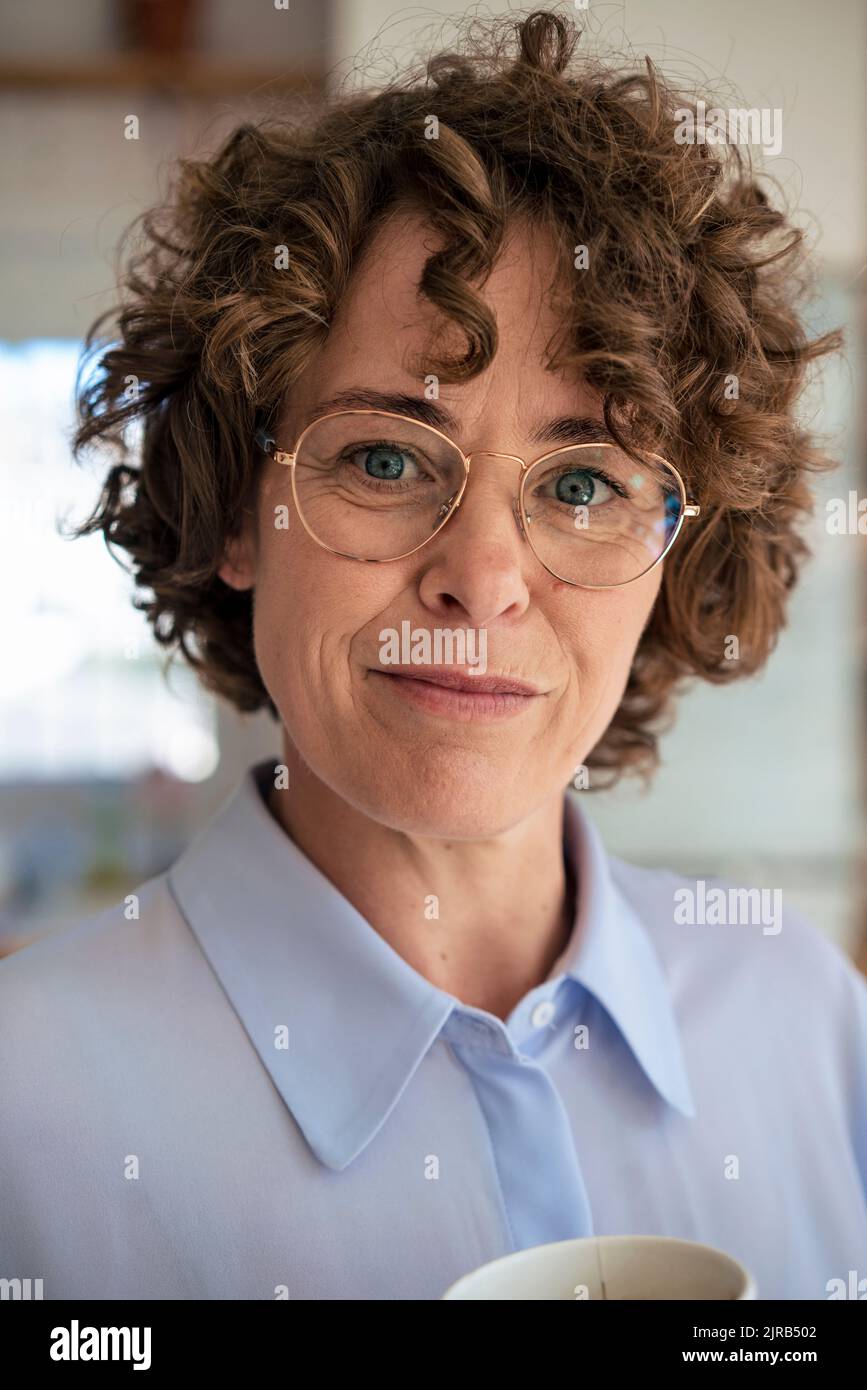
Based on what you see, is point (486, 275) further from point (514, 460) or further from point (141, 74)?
point (141, 74)

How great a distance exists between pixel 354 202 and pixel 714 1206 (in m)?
0.87

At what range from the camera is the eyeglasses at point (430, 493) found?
92 centimetres

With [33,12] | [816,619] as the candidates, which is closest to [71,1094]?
[816,619]

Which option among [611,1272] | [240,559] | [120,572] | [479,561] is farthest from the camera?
[120,572]

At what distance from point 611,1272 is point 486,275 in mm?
692

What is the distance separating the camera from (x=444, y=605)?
2.96ft

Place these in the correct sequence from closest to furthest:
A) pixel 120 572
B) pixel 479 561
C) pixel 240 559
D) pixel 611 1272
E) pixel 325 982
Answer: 1. pixel 611 1272
2. pixel 479 561
3. pixel 325 982
4. pixel 240 559
5. pixel 120 572

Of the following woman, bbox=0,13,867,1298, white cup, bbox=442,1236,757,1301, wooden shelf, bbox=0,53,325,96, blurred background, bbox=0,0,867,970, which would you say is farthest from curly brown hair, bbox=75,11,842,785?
wooden shelf, bbox=0,53,325,96

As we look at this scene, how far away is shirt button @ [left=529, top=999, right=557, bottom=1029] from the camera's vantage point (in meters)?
1.02

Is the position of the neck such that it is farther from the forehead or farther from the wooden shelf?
the wooden shelf

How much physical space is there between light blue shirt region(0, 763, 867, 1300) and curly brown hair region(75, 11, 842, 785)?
339mm

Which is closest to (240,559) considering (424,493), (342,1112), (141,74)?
(424,493)

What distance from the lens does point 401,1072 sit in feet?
3.10
